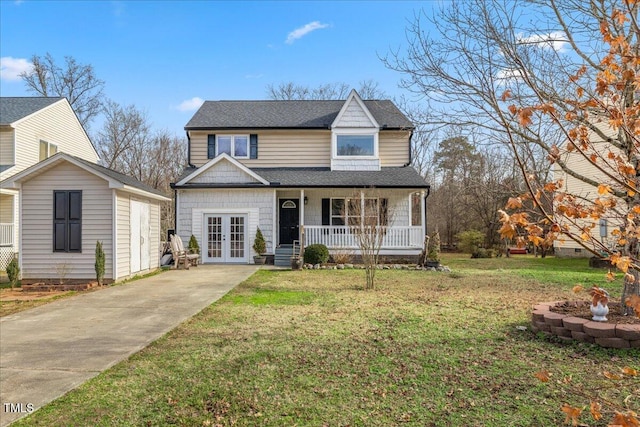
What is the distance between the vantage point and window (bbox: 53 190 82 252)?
10.9 meters

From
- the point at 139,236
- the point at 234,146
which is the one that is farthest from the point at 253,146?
the point at 139,236

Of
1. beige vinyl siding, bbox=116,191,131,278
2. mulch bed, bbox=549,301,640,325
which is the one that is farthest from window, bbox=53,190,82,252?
mulch bed, bbox=549,301,640,325

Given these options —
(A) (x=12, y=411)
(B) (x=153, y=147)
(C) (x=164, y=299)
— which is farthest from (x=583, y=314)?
(B) (x=153, y=147)

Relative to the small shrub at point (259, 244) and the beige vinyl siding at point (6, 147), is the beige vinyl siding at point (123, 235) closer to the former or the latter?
the small shrub at point (259, 244)

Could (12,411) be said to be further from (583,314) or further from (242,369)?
(583,314)

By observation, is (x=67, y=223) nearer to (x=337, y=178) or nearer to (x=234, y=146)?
(x=234, y=146)

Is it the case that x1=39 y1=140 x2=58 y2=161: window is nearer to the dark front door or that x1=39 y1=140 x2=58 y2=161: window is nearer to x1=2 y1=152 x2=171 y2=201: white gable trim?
x1=2 y1=152 x2=171 y2=201: white gable trim

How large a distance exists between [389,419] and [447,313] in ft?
13.8

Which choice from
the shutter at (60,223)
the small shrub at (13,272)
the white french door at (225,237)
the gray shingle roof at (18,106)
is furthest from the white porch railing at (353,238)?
the gray shingle roof at (18,106)

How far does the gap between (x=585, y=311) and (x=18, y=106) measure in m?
23.4

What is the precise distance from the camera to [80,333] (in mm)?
5941

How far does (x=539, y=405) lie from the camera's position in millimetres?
3436

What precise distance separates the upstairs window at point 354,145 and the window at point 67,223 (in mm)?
10599

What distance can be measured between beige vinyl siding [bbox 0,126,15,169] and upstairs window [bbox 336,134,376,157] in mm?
14072
